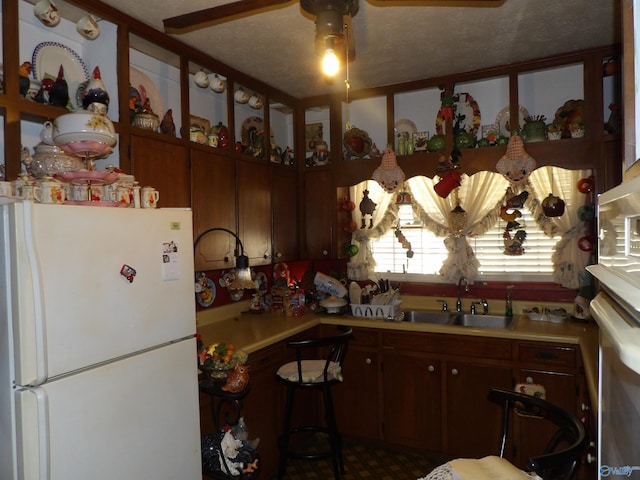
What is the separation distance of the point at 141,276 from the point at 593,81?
3.01m

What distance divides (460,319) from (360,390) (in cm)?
94

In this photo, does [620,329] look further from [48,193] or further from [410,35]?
[410,35]

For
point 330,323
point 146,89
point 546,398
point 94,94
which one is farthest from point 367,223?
point 94,94

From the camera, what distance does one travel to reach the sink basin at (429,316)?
3.33m

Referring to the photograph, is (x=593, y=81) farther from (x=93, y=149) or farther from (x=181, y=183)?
(x=93, y=149)

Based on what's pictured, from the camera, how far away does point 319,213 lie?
3.74m

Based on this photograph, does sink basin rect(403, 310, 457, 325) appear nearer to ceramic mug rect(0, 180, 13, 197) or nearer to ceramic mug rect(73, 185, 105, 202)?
ceramic mug rect(73, 185, 105, 202)

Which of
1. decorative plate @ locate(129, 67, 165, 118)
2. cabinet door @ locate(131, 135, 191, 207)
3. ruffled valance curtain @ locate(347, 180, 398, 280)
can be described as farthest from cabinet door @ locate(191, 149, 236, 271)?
ruffled valance curtain @ locate(347, 180, 398, 280)

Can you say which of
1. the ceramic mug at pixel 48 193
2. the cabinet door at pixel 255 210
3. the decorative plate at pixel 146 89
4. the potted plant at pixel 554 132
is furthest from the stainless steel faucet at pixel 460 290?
the ceramic mug at pixel 48 193

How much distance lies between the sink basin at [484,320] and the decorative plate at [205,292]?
1836 millimetres

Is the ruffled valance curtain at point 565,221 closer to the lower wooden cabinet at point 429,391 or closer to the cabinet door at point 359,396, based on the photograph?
the lower wooden cabinet at point 429,391

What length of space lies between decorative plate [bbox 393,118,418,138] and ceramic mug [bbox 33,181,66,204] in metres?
2.68

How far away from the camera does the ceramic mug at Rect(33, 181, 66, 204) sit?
1.48 m

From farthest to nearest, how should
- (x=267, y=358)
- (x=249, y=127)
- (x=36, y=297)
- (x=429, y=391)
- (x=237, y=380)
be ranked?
(x=249, y=127), (x=429, y=391), (x=267, y=358), (x=237, y=380), (x=36, y=297)
